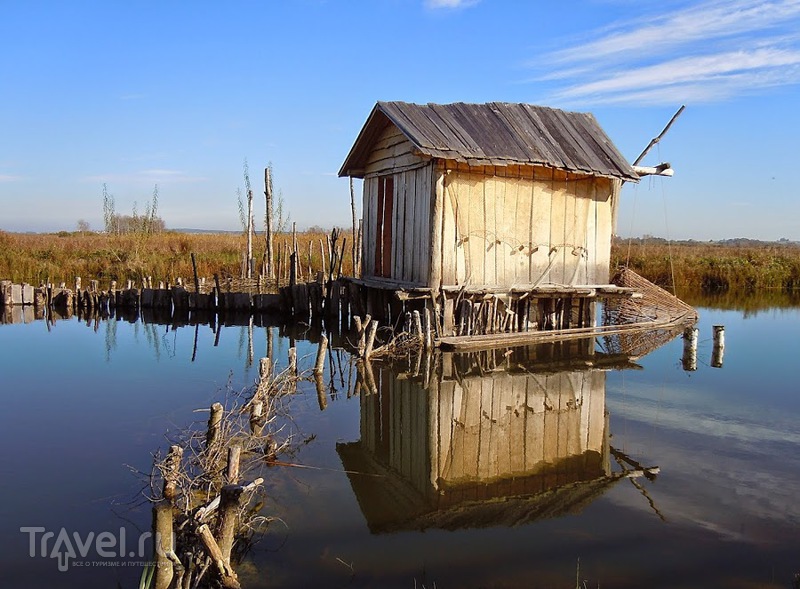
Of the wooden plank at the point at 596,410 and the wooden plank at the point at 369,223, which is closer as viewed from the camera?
the wooden plank at the point at 596,410

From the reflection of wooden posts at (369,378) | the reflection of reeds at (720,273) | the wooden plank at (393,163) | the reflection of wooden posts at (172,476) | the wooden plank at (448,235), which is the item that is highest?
the wooden plank at (393,163)

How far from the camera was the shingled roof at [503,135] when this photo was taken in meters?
→ 13.4

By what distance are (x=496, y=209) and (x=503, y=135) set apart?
1.58 metres

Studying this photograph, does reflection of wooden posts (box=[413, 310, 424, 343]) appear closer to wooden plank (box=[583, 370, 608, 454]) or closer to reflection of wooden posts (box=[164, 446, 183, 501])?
wooden plank (box=[583, 370, 608, 454])

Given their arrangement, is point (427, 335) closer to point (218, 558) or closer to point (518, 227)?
point (518, 227)

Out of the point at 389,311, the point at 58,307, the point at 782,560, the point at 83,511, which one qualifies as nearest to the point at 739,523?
the point at 782,560

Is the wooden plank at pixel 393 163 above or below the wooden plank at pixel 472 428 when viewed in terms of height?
above

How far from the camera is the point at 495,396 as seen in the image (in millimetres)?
10281

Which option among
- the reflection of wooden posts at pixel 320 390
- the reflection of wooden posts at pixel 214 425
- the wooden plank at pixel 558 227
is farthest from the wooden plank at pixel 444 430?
the wooden plank at pixel 558 227

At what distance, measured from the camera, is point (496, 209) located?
14203 mm

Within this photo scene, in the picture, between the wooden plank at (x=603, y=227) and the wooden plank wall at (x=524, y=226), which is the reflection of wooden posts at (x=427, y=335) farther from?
the wooden plank at (x=603, y=227)

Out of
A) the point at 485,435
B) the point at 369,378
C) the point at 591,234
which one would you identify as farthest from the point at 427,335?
the point at 591,234

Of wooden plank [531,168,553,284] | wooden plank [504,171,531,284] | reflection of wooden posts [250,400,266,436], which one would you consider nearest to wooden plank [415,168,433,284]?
wooden plank [504,171,531,284]

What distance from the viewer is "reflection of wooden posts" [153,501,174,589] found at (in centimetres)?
441
